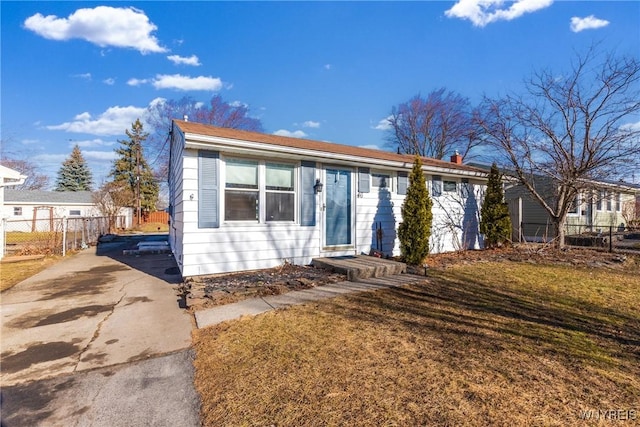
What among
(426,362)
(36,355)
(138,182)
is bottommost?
(36,355)

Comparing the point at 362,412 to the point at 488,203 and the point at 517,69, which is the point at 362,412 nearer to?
the point at 488,203

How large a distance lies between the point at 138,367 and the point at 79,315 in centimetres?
228

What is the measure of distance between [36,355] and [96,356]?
2.11 feet

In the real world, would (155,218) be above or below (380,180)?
below

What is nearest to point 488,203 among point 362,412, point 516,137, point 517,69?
point 516,137

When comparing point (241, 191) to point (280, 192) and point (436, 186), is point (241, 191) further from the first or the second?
point (436, 186)

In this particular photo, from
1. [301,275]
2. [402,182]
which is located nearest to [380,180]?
[402,182]

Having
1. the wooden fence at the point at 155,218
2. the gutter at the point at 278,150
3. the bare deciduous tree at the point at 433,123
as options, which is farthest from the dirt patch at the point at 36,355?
the wooden fence at the point at 155,218

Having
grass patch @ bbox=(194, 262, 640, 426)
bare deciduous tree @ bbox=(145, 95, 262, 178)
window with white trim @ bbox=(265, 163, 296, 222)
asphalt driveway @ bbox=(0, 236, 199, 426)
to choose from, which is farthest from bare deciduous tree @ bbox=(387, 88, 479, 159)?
asphalt driveway @ bbox=(0, 236, 199, 426)

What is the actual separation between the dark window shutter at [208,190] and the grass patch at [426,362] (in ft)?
8.63

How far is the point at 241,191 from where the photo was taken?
20.4 feet

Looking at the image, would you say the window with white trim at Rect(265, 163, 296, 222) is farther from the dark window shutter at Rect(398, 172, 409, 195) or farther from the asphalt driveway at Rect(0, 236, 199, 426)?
the dark window shutter at Rect(398, 172, 409, 195)

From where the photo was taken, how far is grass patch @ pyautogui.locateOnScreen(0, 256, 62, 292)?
628 cm

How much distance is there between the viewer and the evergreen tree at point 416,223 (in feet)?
23.7
